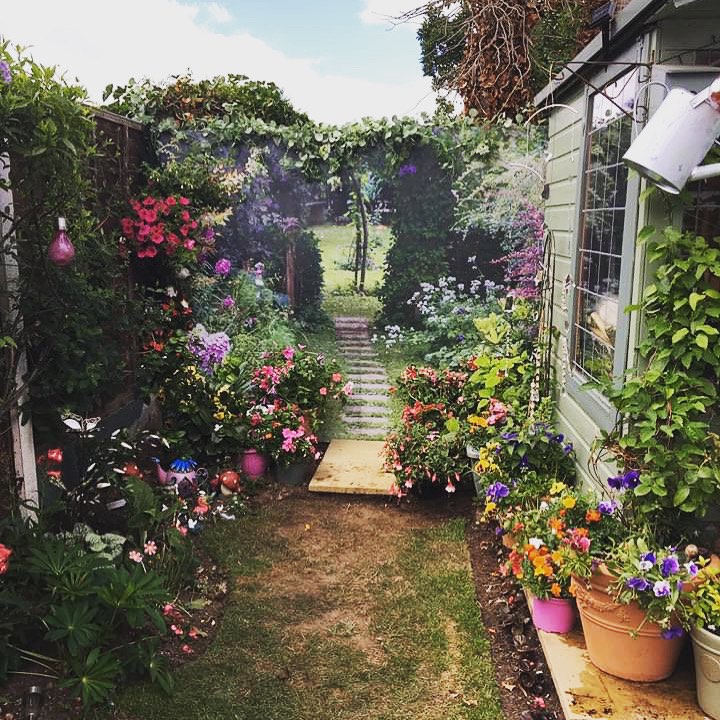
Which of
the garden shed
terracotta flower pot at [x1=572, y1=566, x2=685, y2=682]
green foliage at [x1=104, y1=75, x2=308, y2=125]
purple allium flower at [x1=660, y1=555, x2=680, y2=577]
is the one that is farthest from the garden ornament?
green foliage at [x1=104, y1=75, x2=308, y2=125]

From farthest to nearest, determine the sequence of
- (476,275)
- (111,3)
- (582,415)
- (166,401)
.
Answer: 1. (111,3)
2. (476,275)
3. (166,401)
4. (582,415)

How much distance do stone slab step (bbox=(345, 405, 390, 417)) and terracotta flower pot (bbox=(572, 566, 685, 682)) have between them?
3.06 metres

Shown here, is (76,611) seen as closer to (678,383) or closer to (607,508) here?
(607,508)

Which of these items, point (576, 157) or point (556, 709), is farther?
point (576, 157)

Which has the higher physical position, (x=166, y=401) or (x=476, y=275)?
(x=476, y=275)

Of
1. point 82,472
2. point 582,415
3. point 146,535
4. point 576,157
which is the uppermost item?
point 576,157

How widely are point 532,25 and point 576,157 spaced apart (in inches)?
92.0

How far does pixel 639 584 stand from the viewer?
216 centimetres

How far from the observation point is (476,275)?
5.21 meters

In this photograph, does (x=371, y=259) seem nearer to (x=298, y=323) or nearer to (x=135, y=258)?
(x=298, y=323)

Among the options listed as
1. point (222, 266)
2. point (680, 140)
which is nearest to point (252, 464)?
point (222, 266)

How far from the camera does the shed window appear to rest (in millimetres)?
2719

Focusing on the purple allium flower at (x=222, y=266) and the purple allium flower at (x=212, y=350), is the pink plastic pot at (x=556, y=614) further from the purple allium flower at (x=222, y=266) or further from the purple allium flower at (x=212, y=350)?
the purple allium flower at (x=222, y=266)

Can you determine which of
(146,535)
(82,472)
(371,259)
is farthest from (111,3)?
(146,535)
